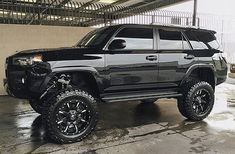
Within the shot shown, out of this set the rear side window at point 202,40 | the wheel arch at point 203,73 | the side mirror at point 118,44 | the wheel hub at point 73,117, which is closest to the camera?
the wheel hub at point 73,117

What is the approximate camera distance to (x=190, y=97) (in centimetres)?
524

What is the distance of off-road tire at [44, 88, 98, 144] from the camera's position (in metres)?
3.95

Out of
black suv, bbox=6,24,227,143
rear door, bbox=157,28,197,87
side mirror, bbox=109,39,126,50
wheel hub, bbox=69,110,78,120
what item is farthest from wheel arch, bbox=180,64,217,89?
wheel hub, bbox=69,110,78,120

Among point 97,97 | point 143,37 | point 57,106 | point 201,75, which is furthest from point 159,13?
point 57,106

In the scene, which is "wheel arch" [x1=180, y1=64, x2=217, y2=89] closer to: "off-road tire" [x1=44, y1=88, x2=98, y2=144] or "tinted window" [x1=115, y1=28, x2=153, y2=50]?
"tinted window" [x1=115, y1=28, x2=153, y2=50]

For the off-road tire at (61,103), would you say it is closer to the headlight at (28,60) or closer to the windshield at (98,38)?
the headlight at (28,60)

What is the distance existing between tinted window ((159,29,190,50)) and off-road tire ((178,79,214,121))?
2.53ft

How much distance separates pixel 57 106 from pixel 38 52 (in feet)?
2.86

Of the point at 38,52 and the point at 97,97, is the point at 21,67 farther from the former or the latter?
the point at 97,97

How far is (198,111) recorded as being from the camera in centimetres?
546

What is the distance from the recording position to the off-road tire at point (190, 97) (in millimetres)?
5242

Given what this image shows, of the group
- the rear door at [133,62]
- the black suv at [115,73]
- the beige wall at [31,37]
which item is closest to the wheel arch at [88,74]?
the black suv at [115,73]

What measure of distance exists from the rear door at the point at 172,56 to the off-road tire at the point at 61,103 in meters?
1.45

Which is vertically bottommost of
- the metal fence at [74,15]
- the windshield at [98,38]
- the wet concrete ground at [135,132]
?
the wet concrete ground at [135,132]
